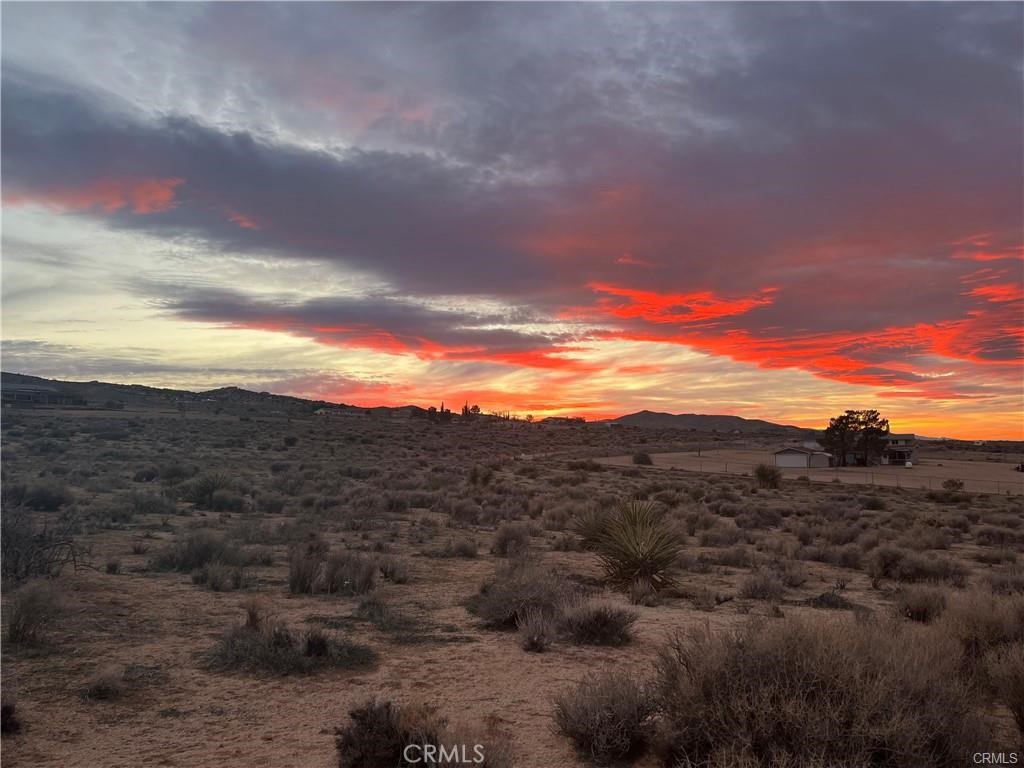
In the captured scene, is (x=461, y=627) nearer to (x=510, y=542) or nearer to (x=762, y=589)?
(x=762, y=589)

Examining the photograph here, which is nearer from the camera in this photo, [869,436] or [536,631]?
[536,631]

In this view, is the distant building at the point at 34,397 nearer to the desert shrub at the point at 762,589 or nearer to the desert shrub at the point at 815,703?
the desert shrub at the point at 762,589

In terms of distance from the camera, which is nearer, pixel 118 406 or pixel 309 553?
pixel 309 553

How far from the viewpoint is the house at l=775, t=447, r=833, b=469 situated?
244ft

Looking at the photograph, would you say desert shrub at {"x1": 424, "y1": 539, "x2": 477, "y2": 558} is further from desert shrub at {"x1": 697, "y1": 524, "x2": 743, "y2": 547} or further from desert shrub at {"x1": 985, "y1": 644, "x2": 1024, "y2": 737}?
desert shrub at {"x1": 985, "y1": 644, "x2": 1024, "y2": 737}

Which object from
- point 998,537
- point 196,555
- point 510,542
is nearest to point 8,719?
point 196,555

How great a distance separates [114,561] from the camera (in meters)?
13.8

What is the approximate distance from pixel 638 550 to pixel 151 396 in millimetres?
111521

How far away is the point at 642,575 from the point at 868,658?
847 centimetres

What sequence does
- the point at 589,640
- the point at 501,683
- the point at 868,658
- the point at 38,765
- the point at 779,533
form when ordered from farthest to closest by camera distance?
the point at 779,533 → the point at 589,640 → the point at 501,683 → the point at 38,765 → the point at 868,658

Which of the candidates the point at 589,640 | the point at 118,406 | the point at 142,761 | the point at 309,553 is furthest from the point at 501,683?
the point at 118,406

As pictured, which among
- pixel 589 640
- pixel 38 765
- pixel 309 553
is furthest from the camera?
pixel 309 553

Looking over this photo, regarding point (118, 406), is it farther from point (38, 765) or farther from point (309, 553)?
point (38, 765)

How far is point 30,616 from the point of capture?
915 centimetres
